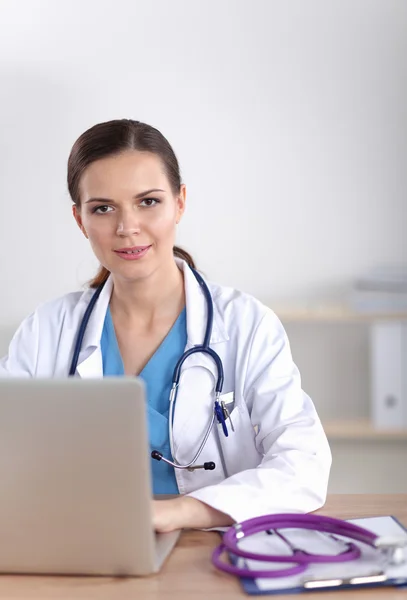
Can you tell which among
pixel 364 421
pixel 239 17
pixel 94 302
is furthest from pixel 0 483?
pixel 239 17

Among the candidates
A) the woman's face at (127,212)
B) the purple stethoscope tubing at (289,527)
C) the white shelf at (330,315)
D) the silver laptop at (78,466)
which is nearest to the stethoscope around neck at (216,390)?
the woman's face at (127,212)

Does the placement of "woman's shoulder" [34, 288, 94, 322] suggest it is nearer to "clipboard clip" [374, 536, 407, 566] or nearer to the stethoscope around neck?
the stethoscope around neck

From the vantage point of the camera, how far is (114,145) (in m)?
1.74

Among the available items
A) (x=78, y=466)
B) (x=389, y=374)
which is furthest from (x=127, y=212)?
(x=389, y=374)

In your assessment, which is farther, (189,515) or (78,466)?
(189,515)

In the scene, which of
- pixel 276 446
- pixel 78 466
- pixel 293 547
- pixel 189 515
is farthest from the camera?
pixel 276 446

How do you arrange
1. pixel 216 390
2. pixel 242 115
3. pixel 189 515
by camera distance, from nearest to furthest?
pixel 189 515 → pixel 216 390 → pixel 242 115

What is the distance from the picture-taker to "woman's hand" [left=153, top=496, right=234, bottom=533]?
127cm

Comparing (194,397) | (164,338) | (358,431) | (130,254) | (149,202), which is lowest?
(358,431)

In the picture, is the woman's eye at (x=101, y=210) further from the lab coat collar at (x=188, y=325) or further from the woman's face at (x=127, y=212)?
the lab coat collar at (x=188, y=325)

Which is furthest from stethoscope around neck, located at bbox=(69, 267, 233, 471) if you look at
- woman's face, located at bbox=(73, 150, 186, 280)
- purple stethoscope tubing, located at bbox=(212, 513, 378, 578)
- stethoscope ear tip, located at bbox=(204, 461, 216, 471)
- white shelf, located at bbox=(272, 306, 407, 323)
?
white shelf, located at bbox=(272, 306, 407, 323)

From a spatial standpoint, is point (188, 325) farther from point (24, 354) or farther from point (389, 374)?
point (389, 374)

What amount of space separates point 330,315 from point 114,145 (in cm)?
122

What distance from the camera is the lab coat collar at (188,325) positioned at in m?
1.70
